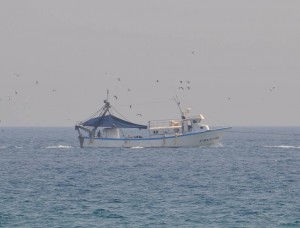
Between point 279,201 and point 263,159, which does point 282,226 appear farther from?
point 263,159

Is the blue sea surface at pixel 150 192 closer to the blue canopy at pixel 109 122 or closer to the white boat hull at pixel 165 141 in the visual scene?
the white boat hull at pixel 165 141

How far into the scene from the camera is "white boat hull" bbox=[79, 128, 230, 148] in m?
134

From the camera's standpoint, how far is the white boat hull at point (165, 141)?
438 ft

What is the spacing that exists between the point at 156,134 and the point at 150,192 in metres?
66.4

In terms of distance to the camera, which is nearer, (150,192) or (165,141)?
(150,192)

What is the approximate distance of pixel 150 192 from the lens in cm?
6931

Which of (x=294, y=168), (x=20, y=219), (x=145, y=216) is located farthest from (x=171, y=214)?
(x=294, y=168)

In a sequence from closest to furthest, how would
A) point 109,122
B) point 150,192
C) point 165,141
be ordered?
1. point 150,192
2. point 165,141
3. point 109,122

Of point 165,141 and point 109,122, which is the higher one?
point 109,122

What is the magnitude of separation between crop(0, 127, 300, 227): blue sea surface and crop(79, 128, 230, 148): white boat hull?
656 inches

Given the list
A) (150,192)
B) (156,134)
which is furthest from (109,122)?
(150,192)

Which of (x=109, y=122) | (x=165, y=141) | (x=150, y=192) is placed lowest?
(x=150, y=192)

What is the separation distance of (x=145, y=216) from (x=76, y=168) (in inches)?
1712

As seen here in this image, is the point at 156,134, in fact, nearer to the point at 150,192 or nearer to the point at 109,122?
the point at 109,122
